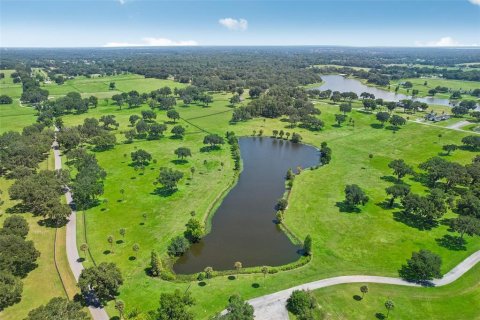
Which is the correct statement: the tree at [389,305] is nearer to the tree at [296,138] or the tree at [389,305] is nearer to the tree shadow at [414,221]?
the tree shadow at [414,221]

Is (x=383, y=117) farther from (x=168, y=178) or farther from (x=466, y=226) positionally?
(x=168, y=178)

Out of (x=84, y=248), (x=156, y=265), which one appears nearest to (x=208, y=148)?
(x=84, y=248)

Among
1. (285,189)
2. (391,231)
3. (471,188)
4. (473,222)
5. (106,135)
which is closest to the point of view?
(473,222)

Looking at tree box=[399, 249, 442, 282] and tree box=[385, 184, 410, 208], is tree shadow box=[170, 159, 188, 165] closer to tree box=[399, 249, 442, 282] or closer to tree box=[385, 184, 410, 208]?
tree box=[385, 184, 410, 208]

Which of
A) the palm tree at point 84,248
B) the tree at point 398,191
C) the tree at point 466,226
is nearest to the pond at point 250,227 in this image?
the palm tree at point 84,248

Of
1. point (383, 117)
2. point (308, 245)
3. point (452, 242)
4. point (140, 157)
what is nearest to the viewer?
point (308, 245)

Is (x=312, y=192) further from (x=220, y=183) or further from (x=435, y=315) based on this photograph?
(x=435, y=315)

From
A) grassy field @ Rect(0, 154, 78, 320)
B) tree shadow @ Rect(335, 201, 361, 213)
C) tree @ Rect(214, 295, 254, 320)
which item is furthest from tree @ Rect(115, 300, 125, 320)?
tree shadow @ Rect(335, 201, 361, 213)

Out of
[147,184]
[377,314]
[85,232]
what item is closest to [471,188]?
[377,314]
